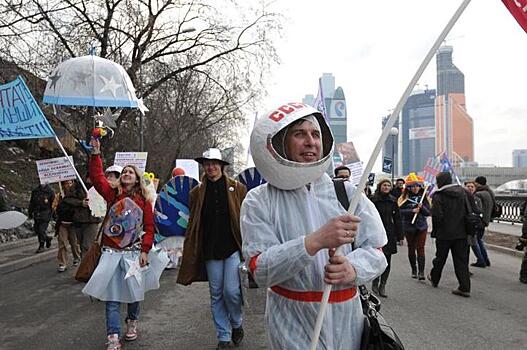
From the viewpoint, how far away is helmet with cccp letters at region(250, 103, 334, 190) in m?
2.06

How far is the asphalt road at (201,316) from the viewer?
5.04m

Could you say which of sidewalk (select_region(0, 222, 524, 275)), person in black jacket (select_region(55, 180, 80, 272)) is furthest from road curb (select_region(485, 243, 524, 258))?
person in black jacket (select_region(55, 180, 80, 272))

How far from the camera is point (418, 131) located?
4681 centimetres

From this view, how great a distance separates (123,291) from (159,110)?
25.3 m

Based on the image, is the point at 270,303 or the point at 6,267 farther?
the point at 6,267

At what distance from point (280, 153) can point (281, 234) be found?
35 cm

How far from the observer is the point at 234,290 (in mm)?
4688

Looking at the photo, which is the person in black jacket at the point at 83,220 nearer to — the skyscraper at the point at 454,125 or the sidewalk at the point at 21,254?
the sidewalk at the point at 21,254

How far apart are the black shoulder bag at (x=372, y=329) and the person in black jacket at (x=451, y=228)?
5403mm

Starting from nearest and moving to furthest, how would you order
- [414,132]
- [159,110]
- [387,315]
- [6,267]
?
[387,315] < [6,267] < [159,110] < [414,132]

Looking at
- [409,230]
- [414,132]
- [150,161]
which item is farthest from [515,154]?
[409,230]

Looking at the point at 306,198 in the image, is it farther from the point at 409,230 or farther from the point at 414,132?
the point at 414,132

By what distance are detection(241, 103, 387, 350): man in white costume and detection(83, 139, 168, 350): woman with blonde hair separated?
2811 millimetres

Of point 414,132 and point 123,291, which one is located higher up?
point 414,132
